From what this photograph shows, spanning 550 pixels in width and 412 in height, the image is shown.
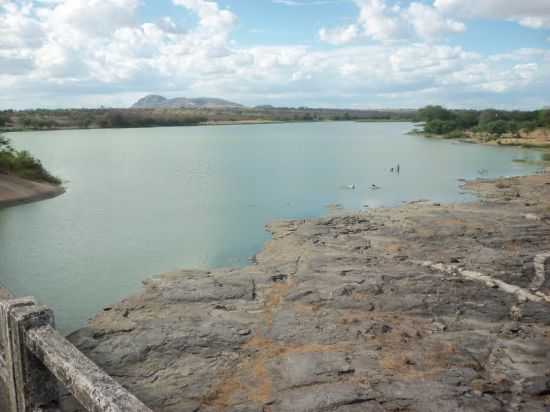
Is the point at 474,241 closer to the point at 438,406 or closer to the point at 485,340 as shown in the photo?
the point at 485,340

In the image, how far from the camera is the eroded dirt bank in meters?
8.44

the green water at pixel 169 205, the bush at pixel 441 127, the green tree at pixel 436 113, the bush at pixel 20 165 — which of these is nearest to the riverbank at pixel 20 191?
the bush at pixel 20 165

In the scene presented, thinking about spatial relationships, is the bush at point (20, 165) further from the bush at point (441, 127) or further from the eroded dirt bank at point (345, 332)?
the bush at point (441, 127)

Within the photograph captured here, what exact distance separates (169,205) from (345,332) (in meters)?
20.2

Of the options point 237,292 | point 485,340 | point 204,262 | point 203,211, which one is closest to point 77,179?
point 203,211

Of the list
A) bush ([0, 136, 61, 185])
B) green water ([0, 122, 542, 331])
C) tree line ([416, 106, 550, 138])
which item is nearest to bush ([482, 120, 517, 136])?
tree line ([416, 106, 550, 138])

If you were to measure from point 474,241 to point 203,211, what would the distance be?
14.2 m

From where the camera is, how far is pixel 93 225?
2416 cm

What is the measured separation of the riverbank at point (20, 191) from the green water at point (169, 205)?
2.83ft

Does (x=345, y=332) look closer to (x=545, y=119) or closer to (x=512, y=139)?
(x=512, y=139)

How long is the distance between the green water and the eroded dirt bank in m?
2.46

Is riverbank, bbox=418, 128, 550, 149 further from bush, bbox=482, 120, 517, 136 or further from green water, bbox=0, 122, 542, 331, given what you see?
green water, bbox=0, 122, 542, 331

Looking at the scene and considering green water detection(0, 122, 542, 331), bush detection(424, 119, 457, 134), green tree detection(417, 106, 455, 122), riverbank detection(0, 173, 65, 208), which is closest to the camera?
green water detection(0, 122, 542, 331)

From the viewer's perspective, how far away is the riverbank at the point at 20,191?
2800 cm
